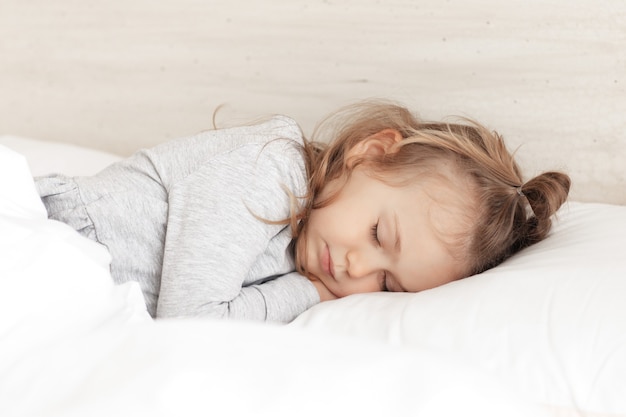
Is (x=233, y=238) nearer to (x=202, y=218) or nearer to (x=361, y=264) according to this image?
(x=202, y=218)

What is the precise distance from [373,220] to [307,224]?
0.10 m

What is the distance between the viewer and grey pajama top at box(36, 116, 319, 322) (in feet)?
3.16

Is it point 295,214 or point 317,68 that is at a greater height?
point 317,68

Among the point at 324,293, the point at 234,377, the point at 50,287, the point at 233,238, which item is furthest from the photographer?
the point at 324,293

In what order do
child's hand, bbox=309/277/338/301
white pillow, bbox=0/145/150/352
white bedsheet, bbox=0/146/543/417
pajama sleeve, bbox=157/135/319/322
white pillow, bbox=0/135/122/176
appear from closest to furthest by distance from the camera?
1. white bedsheet, bbox=0/146/543/417
2. white pillow, bbox=0/145/150/352
3. pajama sleeve, bbox=157/135/319/322
4. child's hand, bbox=309/277/338/301
5. white pillow, bbox=0/135/122/176

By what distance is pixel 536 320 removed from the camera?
2.62 ft

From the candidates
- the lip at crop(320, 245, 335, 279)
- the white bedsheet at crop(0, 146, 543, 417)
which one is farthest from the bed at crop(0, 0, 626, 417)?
the lip at crop(320, 245, 335, 279)

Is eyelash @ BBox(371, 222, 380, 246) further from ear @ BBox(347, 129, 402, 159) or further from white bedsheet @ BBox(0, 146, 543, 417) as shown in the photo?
white bedsheet @ BBox(0, 146, 543, 417)

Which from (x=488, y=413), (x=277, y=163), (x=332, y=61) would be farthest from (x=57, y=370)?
(x=332, y=61)

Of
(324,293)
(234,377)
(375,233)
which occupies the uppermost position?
(234,377)

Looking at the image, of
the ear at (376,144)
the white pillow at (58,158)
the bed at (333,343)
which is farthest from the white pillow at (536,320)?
the white pillow at (58,158)

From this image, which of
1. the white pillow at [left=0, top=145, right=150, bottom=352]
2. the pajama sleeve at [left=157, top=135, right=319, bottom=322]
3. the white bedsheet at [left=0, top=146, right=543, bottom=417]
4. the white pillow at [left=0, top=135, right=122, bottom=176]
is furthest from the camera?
the white pillow at [left=0, top=135, right=122, bottom=176]

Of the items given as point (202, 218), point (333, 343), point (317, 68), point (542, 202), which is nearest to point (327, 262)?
point (202, 218)

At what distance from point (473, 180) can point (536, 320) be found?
28 cm
